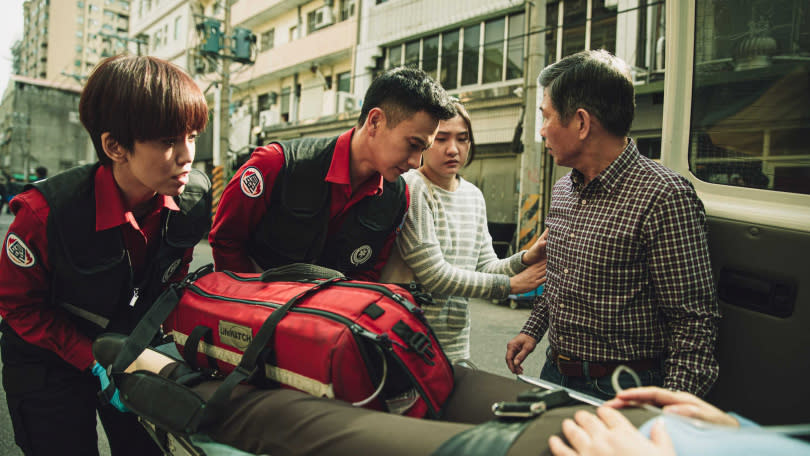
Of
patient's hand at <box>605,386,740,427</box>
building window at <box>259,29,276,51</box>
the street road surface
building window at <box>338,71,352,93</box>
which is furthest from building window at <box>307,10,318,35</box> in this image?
patient's hand at <box>605,386,740,427</box>

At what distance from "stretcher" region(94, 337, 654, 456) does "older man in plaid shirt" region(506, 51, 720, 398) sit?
44 cm

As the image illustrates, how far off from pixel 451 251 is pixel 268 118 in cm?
1843

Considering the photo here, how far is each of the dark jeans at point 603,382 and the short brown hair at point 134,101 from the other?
4.92ft

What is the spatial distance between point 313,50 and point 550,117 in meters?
16.5

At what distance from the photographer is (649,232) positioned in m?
1.36

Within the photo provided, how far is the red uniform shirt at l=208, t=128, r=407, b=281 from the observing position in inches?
73.0

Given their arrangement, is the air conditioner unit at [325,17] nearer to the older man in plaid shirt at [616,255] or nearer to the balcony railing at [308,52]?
the balcony railing at [308,52]

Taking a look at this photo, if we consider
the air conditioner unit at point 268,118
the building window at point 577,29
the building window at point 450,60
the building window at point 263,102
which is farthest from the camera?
the building window at point 263,102

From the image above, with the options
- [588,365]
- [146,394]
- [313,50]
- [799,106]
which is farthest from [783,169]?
[313,50]

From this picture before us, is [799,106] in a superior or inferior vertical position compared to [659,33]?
inferior

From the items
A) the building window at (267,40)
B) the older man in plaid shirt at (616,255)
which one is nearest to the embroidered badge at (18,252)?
the older man in plaid shirt at (616,255)

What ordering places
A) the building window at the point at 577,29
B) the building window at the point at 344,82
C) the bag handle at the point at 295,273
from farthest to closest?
the building window at the point at 344,82
the building window at the point at 577,29
the bag handle at the point at 295,273

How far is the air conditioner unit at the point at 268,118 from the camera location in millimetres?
18767

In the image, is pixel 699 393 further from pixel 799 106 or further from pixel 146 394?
pixel 146 394
